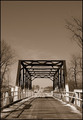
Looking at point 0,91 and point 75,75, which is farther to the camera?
point 75,75

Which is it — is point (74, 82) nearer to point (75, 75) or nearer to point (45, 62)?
point (75, 75)

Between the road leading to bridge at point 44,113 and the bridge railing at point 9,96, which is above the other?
the bridge railing at point 9,96

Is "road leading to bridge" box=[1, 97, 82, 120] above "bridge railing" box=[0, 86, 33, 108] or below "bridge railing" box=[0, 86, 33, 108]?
below

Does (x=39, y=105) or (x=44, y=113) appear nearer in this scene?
(x=44, y=113)

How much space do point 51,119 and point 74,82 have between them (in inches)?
1205

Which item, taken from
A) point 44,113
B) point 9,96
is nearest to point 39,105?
point 9,96

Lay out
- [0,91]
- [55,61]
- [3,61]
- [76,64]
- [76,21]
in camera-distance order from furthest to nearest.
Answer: [76,64] < [3,61] < [55,61] < [76,21] < [0,91]

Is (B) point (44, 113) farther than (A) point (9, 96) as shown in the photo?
No

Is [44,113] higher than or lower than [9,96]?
lower

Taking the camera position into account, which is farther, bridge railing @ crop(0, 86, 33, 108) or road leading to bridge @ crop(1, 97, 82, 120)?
bridge railing @ crop(0, 86, 33, 108)

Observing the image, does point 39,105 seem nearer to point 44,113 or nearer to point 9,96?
point 9,96

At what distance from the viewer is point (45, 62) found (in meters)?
28.1

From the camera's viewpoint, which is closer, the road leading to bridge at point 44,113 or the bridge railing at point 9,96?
the road leading to bridge at point 44,113

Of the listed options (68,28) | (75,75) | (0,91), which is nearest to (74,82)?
(75,75)
